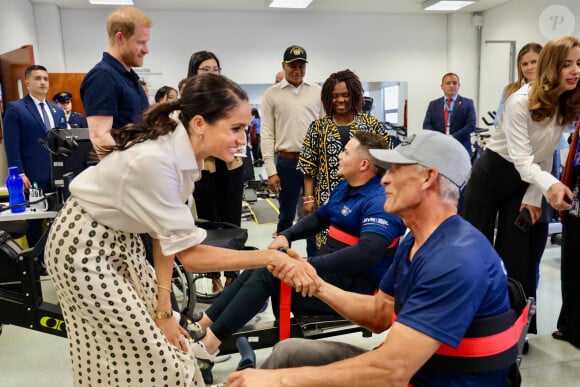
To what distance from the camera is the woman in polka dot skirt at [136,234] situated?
47.6 inches

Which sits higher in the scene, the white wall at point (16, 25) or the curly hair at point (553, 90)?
the white wall at point (16, 25)

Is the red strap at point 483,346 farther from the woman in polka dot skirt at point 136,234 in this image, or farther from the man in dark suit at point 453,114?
the man in dark suit at point 453,114

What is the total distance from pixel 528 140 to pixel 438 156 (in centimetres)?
126

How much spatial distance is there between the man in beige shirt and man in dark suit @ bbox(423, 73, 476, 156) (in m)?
2.97

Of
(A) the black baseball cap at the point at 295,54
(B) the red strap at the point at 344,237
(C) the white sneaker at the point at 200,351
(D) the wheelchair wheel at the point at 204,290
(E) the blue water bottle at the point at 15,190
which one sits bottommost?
(D) the wheelchair wheel at the point at 204,290

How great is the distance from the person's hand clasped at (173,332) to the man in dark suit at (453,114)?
16.2ft

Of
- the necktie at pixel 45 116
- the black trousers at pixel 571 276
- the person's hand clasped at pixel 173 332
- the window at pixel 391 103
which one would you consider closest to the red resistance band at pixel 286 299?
the person's hand clasped at pixel 173 332

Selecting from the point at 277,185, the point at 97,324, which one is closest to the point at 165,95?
the point at 277,185

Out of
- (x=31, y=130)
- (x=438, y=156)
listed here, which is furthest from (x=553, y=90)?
(x=31, y=130)

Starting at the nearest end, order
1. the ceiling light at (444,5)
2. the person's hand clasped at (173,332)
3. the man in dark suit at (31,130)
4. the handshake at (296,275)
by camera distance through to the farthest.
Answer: the person's hand clasped at (173,332) < the handshake at (296,275) < the man in dark suit at (31,130) < the ceiling light at (444,5)

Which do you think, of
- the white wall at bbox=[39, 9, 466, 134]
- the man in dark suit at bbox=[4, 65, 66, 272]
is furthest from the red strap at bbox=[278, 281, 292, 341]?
the white wall at bbox=[39, 9, 466, 134]

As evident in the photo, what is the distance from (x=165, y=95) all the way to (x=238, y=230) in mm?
2182

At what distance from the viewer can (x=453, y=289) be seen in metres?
1.00

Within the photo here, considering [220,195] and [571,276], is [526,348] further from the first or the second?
[220,195]
